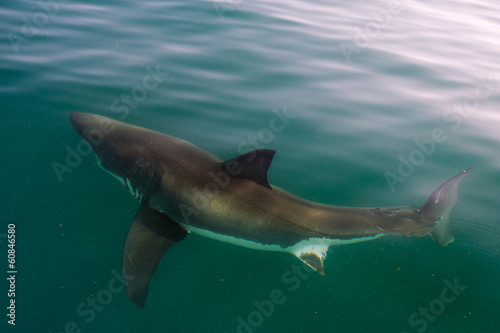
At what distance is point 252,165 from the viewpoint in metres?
5.07

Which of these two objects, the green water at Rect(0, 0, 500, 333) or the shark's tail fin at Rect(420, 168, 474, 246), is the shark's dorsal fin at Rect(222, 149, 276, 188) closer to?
the green water at Rect(0, 0, 500, 333)

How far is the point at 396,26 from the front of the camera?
14250mm

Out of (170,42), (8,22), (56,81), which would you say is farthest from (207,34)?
(8,22)

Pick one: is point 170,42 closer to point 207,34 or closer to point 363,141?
point 207,34

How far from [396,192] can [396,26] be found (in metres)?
10.4

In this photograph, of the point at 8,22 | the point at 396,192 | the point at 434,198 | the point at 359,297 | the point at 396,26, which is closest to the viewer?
the point at 359,297

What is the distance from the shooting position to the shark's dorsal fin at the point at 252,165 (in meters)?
4.93

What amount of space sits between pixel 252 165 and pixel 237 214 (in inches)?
28.3

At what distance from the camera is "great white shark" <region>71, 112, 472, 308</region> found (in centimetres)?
510
